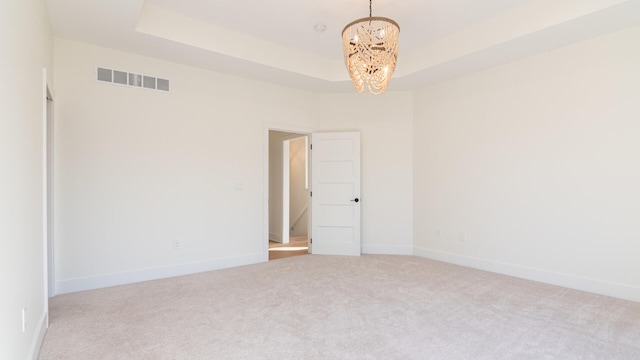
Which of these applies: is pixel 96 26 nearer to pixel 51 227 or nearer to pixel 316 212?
pixel 51 227

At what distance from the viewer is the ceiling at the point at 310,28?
3307 millimetres

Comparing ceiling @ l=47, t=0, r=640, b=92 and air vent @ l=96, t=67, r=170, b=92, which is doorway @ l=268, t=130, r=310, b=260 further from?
air vent @ l=96, t=67, r=170, b=92

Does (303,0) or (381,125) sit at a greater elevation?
(303,0)

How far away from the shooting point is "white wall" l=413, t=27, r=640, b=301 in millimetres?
3504

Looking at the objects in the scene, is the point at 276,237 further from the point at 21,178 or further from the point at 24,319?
the point at 21,178

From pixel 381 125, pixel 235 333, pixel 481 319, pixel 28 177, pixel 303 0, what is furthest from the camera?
pixel 381 125

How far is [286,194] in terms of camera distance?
23.3 ft

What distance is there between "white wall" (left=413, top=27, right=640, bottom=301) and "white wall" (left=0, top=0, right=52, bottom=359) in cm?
483

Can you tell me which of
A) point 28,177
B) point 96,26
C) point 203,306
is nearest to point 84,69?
point 96,26

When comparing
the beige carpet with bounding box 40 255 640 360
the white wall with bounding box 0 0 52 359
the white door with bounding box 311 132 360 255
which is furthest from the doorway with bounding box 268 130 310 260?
the white wall with bounding box 0 0 52 359

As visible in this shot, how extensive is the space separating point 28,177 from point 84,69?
7.18 ft

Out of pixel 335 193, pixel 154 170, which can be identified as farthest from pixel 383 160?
pixel 154 170

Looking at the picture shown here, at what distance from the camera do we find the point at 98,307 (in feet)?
10.7

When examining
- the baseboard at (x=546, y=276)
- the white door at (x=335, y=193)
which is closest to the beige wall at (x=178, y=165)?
the white door at (x=335, y=193)
